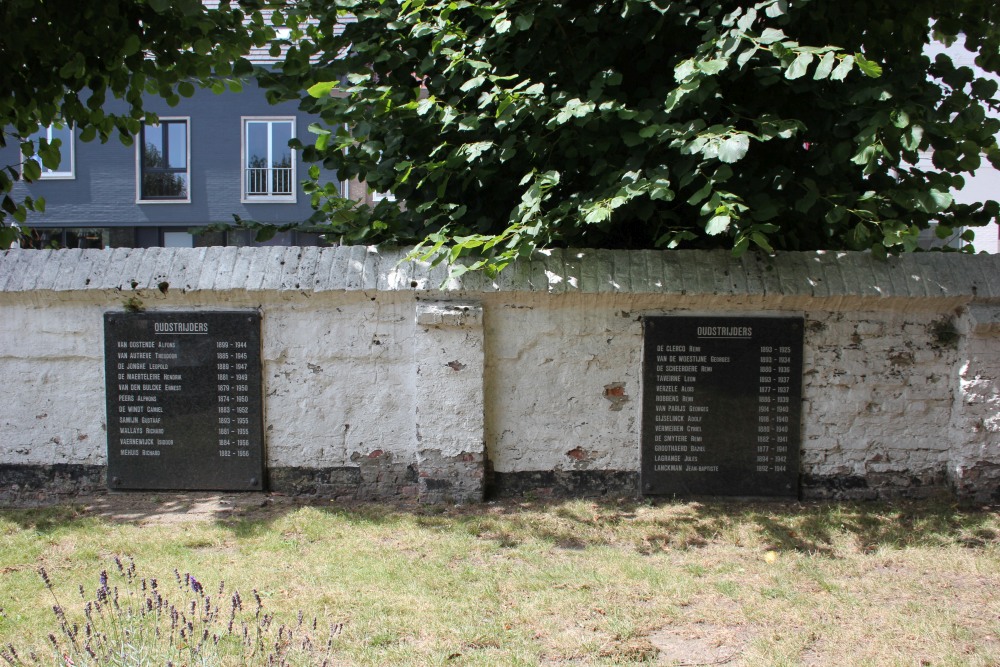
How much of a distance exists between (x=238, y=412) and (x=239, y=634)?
6.76 ft

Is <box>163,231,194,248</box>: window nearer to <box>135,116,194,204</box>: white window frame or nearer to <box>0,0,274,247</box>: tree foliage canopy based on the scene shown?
<box>135,116,194,204</box>: white window frame

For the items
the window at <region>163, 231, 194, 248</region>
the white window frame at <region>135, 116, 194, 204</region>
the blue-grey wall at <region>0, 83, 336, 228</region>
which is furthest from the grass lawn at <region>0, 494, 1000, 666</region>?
the window at <region>163, 231, 194, 248</region>

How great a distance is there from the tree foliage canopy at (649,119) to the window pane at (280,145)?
14.0 meters

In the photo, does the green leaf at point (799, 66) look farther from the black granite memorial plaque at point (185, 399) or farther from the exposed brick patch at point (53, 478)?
the exposed brick patch at point (53, 478)

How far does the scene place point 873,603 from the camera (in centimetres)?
347

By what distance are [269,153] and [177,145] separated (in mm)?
2304

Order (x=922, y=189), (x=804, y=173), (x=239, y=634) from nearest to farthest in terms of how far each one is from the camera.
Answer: (x=239, y=634), (x=922, y=189), (x=804, y=173)

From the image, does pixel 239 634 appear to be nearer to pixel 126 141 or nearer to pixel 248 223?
pixel 248 223

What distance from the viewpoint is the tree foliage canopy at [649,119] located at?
4.13 metres

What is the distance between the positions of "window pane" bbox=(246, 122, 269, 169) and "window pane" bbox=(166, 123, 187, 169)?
1.57m

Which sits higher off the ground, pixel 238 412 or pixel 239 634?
pixel 238 412

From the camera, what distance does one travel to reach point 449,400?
186 inches

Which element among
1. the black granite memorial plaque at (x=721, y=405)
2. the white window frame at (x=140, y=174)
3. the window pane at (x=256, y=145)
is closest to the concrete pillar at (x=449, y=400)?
the black granite memorial plaque at (x=721, y=405)

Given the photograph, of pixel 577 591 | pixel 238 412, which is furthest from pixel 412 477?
pixel 577 591
